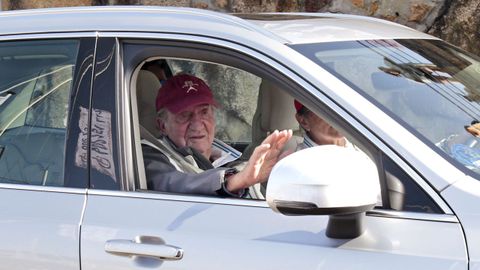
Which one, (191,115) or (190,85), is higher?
(190,85)

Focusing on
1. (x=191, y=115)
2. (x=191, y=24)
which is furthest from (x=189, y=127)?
(x=191, y=24)

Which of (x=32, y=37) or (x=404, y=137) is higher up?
(x=32, y=37)

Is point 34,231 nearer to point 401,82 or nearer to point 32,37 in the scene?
point 32,37

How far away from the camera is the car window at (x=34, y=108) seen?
285 cm

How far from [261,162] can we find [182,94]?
83cm

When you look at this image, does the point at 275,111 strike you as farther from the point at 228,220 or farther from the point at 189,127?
the point at 228,220

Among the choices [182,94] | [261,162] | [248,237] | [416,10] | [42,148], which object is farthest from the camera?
[416,10]

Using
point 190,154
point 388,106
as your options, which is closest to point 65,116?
point 190,154

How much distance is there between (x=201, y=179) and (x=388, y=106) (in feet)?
2.35

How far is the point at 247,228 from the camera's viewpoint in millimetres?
2424

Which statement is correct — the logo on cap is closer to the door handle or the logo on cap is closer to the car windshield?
the car windshield

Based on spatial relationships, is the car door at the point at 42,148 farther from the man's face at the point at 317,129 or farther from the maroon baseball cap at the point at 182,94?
the man's face at the point at 317,129

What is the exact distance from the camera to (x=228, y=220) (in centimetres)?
246

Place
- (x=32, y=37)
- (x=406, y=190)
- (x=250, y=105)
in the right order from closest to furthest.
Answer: (x=406, y=190), (x=32, y=37), (x=250, y=105)
